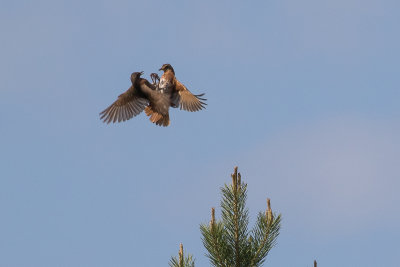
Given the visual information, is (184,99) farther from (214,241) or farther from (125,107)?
(214,241)

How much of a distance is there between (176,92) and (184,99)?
210 mm

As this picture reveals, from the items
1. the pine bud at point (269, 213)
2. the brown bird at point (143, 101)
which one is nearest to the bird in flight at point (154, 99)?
the brown bird at point (143, 101)

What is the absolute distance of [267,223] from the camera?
5.68 m

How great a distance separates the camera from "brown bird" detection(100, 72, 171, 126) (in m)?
9.85

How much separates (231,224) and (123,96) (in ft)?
17.4

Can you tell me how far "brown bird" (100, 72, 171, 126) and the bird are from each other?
5.3 inches

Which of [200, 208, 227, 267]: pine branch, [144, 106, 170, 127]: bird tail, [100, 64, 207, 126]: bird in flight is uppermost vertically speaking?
[100, 64, 207, 126]: bird in flight

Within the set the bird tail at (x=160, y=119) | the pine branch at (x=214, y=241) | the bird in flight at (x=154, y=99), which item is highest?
the bird in flight at (x=154, y=99)

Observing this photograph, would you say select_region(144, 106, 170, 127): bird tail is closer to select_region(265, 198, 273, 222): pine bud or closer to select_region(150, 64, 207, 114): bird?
select_region(150, 64, 207, 114): bird

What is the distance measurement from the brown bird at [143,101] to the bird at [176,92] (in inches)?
5.3

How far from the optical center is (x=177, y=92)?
10.8 metres

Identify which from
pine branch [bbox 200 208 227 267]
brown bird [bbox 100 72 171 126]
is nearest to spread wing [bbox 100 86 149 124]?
brown bird [bbox 100 72 171 126]

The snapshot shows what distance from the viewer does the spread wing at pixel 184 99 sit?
35.3 feet

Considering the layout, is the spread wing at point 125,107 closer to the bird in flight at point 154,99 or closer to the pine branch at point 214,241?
the bird in flight at point 154,99
